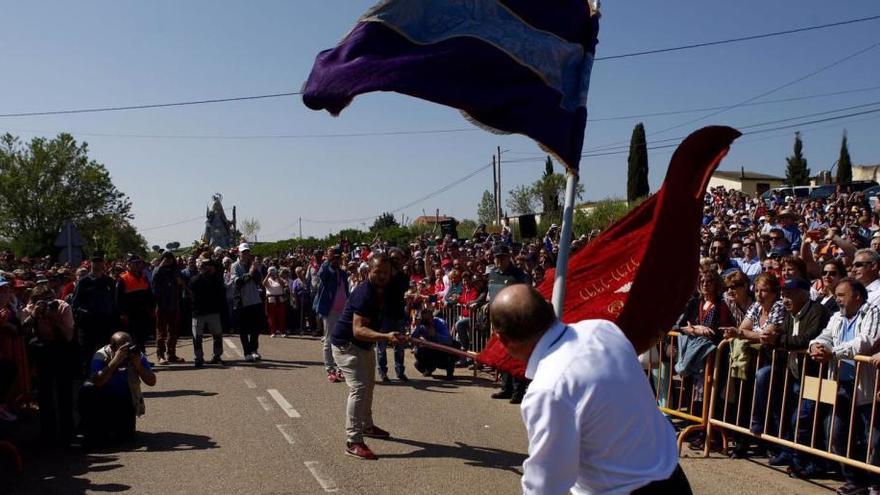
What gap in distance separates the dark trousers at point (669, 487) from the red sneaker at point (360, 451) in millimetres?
4544

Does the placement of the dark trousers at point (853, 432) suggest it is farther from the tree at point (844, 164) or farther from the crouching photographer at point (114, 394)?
the tree at point (844, 164)

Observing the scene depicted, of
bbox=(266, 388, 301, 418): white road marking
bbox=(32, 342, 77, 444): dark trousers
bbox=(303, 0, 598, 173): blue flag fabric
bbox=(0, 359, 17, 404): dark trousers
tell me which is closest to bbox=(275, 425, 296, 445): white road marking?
bbox=(266, 388, 301, 418): white road marking

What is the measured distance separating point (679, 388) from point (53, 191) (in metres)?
60.6

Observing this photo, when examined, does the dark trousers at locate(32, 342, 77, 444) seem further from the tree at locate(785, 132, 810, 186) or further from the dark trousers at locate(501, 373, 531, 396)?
the tree at locate(785, 132, 810, 186)

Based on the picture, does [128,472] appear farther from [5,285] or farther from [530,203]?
[530,203]

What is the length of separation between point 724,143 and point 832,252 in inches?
236

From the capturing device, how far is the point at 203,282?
1385 cm

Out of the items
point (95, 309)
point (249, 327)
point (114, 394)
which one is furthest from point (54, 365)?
point (249, 327)

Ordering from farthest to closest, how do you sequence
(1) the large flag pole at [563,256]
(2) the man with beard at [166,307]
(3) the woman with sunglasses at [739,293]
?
(2) the man with beard at [166,307], (3) the woman with sunglasses at [739,293], (1) the large flag pole at [563,256]

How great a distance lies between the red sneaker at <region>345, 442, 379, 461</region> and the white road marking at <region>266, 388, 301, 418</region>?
1899mm

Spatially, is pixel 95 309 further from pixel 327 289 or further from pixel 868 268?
pixel 868 268

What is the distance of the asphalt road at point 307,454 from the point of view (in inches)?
253

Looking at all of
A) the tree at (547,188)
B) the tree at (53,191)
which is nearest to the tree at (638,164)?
the tree at (547,188)

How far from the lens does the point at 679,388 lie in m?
8.48
